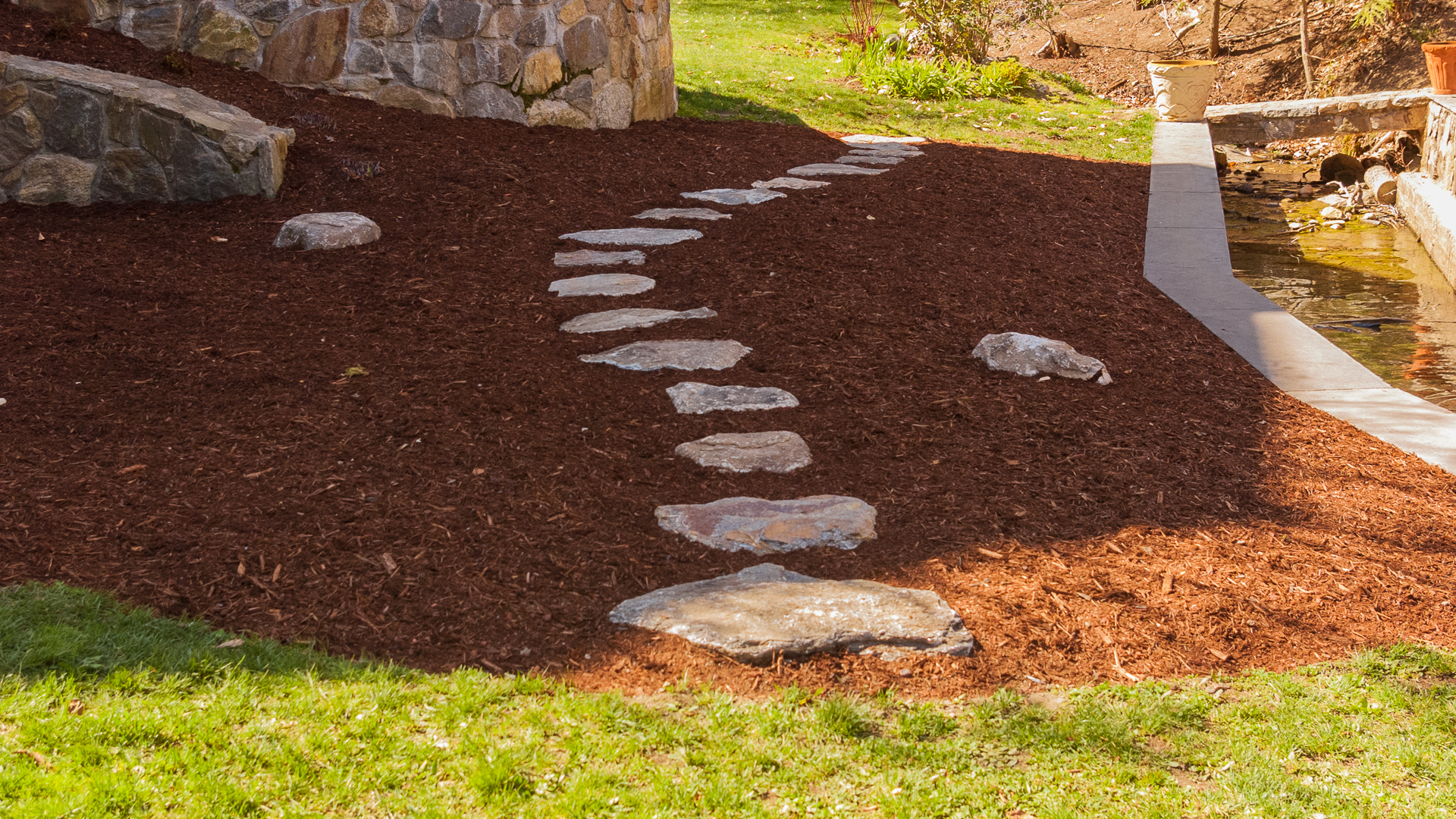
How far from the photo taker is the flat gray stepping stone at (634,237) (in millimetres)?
5430

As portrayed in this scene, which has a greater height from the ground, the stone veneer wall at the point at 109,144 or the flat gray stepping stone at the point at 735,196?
the stone veneer wall at the point at 109,144

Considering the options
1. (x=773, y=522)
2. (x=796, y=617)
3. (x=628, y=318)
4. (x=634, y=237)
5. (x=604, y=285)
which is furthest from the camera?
(x=634, y=237)

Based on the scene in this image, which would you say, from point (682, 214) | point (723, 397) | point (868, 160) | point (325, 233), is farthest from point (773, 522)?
point (868, 160)

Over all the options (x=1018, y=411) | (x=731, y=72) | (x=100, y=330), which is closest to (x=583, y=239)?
(x=100, y=330)

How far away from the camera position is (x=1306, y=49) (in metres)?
12.6

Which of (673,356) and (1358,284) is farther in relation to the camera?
(1358,284)

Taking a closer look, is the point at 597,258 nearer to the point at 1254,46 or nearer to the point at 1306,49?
the point at 1306,49

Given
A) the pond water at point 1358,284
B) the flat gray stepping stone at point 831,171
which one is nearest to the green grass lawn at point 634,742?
the pond water at point 1358,284

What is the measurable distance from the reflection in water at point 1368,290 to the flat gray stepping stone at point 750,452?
3.16 meters

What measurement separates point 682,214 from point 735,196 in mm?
557

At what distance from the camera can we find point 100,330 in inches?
154

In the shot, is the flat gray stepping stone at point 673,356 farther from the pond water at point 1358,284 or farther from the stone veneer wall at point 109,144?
the pond water at point 1358,284

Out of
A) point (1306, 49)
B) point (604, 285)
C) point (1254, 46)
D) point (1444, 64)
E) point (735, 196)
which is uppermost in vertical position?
point (1254, 46)

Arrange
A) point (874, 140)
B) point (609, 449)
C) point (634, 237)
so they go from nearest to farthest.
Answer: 1. point (609, 449)
2. point (634, 237)
3. point (874, 140)
